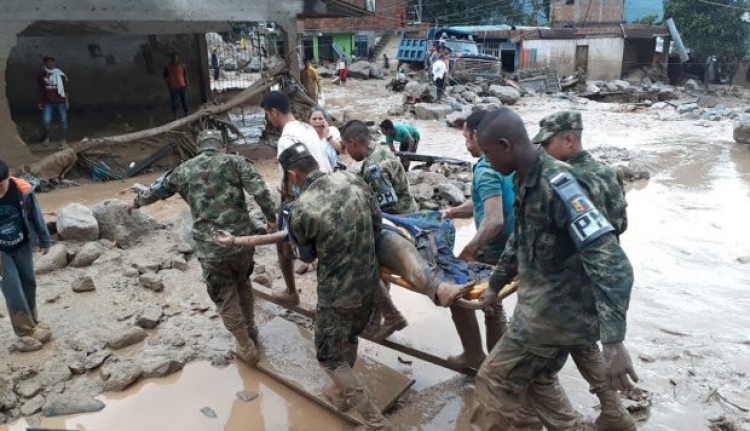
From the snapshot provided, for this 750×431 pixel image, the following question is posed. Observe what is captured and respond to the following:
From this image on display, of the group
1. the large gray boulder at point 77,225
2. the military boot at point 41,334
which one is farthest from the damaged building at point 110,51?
the military boot at point 41,334

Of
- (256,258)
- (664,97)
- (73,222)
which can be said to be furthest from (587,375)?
(664,97)

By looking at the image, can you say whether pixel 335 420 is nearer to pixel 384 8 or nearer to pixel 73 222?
pixel 73 222

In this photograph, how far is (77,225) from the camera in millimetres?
5941

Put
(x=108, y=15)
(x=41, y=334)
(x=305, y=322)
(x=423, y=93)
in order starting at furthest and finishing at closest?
(x=423, y=93) → (x=108, y=15) → (x=305, y=322) → (x=41, y=334)

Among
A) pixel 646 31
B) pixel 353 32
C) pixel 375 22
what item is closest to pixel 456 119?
pixel 646 31

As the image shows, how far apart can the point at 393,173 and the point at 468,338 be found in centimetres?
139

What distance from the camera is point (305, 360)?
13.8 ft

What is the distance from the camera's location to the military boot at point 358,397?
3.21m

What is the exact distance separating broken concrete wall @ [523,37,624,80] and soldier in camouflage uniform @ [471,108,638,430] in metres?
26.3

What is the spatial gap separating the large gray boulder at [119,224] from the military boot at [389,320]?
3.71m

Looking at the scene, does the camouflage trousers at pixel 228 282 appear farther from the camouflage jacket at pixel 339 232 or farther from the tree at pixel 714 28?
the tree at pixel 714 28

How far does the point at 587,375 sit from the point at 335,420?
5.28 ft

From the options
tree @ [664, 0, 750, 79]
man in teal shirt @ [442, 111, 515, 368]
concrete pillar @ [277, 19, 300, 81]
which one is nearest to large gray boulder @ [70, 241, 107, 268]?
man in teal shirt @ [442, 111, 515, 368]

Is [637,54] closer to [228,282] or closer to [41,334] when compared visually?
[228,282]
